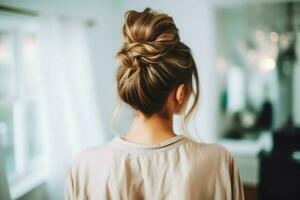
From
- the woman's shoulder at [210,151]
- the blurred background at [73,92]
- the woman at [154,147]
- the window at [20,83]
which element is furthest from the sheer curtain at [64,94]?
the woman's shoulder at [210,151]

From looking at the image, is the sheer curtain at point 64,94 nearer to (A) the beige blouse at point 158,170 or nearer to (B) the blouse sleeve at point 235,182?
(A) the beige blouse at point 158,170

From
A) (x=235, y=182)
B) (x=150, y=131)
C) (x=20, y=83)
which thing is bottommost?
(x=235, y=182)

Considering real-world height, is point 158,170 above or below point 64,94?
below

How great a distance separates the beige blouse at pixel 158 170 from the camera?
29.9 inches

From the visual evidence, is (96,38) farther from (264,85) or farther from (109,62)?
(264,85)

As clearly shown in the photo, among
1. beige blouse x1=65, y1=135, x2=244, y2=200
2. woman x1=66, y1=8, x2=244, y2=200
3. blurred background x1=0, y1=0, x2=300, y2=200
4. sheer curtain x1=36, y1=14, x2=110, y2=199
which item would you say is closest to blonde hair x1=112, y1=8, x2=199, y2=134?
woman x1=66, y1=8, x2=244, y2=200

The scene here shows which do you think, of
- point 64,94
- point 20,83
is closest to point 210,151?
point 64,94

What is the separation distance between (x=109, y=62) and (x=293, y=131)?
147 cm

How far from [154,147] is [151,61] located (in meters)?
0.19

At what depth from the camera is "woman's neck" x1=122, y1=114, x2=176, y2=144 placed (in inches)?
30.9

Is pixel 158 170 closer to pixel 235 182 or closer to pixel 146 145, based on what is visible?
pixel 146 145

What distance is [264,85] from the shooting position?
4.75m

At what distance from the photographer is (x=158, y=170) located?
76 centimetres

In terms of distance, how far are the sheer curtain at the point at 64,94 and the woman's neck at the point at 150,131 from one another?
4.22ft
